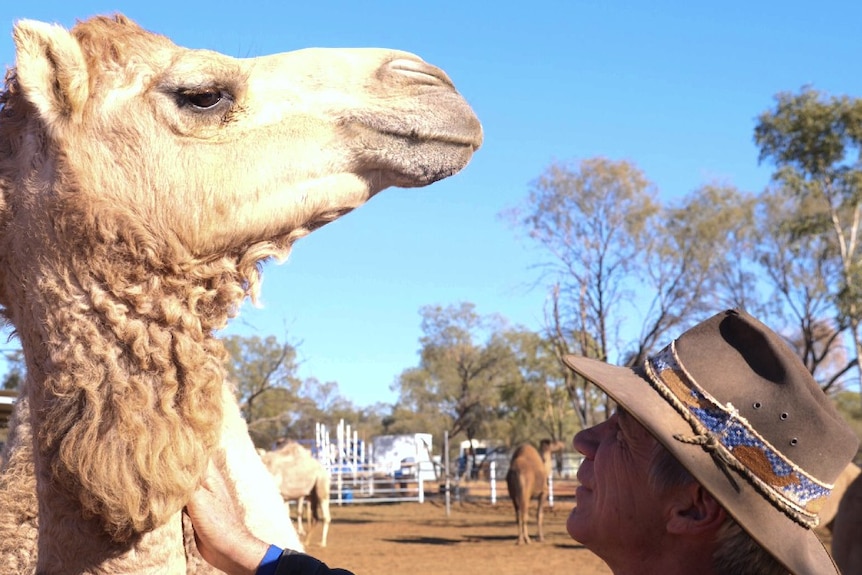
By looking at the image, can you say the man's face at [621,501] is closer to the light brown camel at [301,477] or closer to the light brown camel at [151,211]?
the light brown camel at [151,211]

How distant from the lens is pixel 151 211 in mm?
1946

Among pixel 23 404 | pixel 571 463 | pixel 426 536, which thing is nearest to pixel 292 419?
pixel 571 463

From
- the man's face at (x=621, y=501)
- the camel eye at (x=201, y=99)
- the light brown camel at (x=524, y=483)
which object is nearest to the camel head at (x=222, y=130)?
the camel eye at (x=201, y=99)

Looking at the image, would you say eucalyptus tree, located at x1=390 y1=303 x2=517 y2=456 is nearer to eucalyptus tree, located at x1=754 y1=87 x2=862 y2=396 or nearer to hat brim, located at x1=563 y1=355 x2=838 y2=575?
eucalyptus tree, located at x1=754 y1=87 x2=862 y2=396

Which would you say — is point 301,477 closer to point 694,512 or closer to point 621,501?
point 621,501

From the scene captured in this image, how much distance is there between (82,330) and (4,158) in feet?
1.53

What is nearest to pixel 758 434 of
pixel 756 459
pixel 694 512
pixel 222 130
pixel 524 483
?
pixel 756 459

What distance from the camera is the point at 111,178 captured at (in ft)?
6.40

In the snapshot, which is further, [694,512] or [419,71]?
[419,71]

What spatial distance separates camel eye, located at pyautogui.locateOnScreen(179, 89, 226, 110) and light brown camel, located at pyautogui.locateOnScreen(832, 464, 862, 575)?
4.86m

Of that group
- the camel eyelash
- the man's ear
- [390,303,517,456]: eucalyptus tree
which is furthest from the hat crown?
[390,303,517,456]: eucalyptus tree

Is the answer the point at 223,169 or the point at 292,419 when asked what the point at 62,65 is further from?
the point at 292,419

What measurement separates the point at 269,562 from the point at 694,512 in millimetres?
1054

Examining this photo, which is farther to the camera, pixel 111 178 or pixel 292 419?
pixel 292 419
